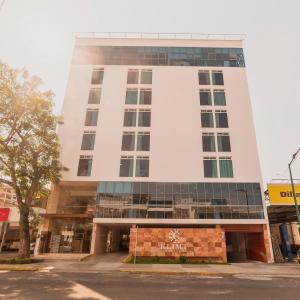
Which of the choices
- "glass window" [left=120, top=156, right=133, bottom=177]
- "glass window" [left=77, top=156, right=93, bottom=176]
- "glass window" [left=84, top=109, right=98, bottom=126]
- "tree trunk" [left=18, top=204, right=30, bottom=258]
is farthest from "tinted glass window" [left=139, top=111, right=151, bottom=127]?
"tree trunk" [left=18, top=204, right=30, bottom=258]

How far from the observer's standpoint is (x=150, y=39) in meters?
37.4

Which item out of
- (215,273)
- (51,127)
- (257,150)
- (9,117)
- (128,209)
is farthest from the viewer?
(257,150)

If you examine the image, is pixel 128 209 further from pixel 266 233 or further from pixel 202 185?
pixel 266 233

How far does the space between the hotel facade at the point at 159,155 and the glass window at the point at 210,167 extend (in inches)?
5.2

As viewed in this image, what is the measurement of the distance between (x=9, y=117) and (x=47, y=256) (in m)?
15.0

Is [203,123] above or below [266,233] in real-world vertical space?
above

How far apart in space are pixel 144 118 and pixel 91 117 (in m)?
7.18

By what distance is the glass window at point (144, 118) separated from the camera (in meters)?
31.7

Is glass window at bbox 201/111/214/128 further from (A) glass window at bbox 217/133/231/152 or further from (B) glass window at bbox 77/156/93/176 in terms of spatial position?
(B) glass window at bbox 77/156/93/176

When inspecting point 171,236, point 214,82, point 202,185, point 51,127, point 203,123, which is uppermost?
point 214,82

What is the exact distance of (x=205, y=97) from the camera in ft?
110

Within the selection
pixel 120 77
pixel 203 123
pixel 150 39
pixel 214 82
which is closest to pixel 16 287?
pixel 203 123

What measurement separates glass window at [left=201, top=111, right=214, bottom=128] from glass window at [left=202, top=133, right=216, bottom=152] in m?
1.38

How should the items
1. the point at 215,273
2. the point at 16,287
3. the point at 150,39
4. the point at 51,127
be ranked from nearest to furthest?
the point at 16,287
the point at 215,273
the point at 51,127
the point at 150,39
